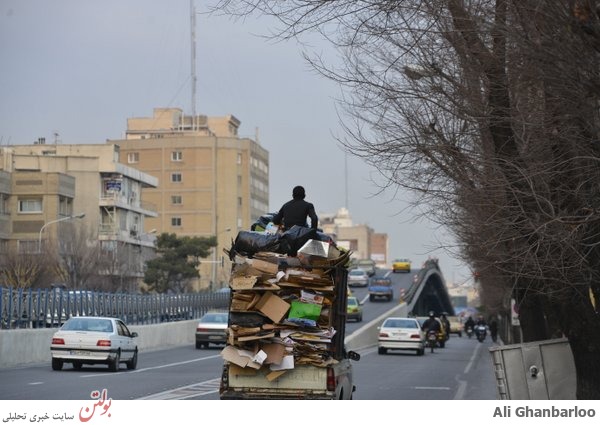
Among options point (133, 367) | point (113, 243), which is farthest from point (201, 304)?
point (133, 367)

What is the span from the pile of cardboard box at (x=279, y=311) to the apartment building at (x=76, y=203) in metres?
61.6

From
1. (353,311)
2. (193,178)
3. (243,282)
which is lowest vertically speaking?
(353,311)

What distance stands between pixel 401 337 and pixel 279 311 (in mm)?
34516

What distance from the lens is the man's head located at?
1527 centimetres

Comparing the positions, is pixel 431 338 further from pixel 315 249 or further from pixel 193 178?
pixel 193 178

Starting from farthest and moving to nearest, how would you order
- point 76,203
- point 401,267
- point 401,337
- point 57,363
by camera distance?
point 401,267 < point 76,203 < point 401,337 < point 57,363

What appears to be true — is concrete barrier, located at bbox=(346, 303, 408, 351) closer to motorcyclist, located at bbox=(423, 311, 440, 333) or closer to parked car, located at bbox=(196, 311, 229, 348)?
motorcyclist, located at bbox=(423, 311, 440, 333)

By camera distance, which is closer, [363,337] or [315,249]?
[315,249]

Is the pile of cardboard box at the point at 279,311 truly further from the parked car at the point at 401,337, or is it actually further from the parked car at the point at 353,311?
the parked car at the point at 353,311

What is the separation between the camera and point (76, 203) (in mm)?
97125

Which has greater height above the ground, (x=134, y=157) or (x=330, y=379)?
(x=134, y=157)

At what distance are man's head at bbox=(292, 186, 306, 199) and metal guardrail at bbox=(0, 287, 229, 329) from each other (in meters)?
23.3

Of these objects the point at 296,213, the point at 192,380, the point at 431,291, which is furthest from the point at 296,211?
the point at 431,291
